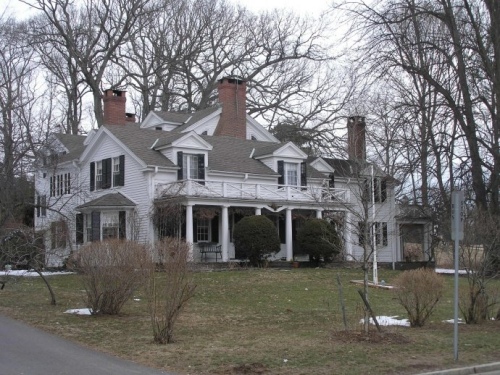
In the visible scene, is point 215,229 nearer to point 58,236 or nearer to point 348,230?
point 58,236

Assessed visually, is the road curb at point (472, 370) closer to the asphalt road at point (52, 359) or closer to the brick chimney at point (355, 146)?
the asphalt road at point (52, 359)

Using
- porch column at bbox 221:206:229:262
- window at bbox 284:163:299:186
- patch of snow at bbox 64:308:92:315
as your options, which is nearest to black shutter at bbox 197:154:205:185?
porch column at bbox 221:206:229:262

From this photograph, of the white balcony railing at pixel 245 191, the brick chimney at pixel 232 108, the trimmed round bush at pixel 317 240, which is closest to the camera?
the white balcony railing at pixel 245 191

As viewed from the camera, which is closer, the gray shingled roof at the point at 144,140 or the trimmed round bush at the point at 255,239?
the trimmed round bush at the point at 255,239

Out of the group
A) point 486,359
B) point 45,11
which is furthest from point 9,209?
point 45,11

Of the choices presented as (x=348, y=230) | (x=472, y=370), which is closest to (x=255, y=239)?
(x=348, y=230)

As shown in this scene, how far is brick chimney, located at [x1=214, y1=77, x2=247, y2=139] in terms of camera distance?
41.3m

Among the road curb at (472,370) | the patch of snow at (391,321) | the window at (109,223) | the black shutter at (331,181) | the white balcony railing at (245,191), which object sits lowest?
the road curb at (472,370)

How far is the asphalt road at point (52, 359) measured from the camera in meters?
9.38

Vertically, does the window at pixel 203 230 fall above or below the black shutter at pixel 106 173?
below

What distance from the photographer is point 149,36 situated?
49.1 meters

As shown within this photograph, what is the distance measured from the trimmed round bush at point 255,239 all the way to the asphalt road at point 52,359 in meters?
18.7

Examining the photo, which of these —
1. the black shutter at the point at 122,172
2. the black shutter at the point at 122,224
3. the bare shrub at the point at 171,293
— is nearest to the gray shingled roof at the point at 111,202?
the black shutter at the point at 122,224

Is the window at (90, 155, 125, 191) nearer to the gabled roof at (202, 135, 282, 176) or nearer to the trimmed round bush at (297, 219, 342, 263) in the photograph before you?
the gabled roof at (202, 135, 282, 176)
